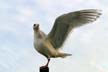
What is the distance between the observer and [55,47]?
862 centimetres

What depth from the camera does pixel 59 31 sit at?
Answer: 28.3ft

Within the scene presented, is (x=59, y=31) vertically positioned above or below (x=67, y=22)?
below

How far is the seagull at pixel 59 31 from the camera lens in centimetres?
830

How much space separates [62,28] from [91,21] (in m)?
0.62

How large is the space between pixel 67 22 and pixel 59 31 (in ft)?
0.75

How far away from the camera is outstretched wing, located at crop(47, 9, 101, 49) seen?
8.30 meters

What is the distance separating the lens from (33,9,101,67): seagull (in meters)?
8.30

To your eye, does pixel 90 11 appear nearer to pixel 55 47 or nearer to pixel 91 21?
pixel 91 21

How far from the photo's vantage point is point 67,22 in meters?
8.53

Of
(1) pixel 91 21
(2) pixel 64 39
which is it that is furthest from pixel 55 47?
(1) pixel 91 21

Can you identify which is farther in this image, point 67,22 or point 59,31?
point 59,31

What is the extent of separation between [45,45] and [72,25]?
0.61 m

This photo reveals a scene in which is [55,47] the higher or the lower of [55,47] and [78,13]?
the lower

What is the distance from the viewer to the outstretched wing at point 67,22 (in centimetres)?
830
